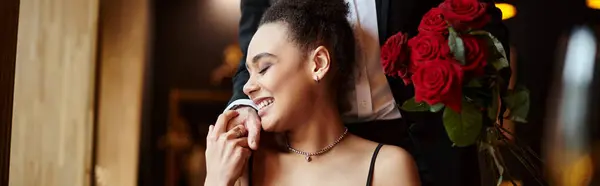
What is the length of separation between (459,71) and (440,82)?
0.02m

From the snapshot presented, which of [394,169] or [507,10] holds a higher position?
[507,10]

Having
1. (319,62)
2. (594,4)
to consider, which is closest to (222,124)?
(319,62)

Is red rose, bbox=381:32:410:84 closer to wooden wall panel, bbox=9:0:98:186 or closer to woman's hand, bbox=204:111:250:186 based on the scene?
woman's hand, bbox=204:111:250:186

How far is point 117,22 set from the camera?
0.82 m

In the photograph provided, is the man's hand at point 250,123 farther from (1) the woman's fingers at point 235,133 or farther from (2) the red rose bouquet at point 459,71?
(2) the red rose bouquet at point 459,71

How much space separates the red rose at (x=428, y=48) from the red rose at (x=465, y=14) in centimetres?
2

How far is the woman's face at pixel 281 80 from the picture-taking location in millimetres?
692

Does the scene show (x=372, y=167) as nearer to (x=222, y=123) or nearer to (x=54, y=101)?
(x=222, y=123)

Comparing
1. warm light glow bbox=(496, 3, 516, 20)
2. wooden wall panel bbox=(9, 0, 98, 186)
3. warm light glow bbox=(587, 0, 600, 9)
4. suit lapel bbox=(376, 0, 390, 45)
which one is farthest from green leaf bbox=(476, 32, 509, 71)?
wooden wall panel bbox=(9, 0, 98, 186)

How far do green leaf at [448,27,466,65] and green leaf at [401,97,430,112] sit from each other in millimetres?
68

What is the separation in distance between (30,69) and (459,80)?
0.51 meters

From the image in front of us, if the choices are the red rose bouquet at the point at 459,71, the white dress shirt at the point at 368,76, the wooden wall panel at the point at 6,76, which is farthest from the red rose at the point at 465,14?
the wooden wall panel at the point at 6,76

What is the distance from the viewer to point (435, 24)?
67 centimetres

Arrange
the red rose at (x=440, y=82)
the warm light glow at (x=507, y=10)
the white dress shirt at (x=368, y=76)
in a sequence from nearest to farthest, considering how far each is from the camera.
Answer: the red rose at (x=440, y=82), the white dress shirt at (x=368, y=76), the warm light glow at (x=507, y=10)
